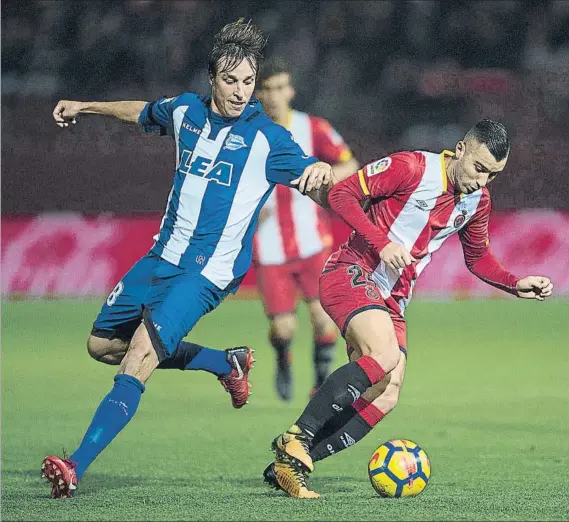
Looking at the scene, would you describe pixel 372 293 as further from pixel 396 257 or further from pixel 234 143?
pixel 234 143

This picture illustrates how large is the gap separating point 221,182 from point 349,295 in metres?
0.74

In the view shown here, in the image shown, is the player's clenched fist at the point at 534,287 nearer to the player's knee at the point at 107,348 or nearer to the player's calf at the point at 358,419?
the player's calf at the point at 358,419

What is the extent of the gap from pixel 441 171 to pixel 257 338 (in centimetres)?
588

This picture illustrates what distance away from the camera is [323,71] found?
1611 cm

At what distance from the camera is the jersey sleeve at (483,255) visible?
18.4ft

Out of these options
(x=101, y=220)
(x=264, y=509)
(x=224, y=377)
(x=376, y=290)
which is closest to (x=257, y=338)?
(x=101, y=220)

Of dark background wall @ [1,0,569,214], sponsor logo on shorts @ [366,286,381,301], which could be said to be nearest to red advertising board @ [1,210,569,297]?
dark background wall @ [1,0,569,214]

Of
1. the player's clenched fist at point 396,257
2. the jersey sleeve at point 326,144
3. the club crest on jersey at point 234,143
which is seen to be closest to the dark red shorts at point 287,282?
the jersey sleeve at point 326,144

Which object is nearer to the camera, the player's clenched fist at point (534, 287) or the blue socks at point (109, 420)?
the blue socks at point (109, 420)

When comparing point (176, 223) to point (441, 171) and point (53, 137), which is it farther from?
point (53, 137)

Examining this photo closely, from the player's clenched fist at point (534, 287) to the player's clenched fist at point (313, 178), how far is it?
1.05 m

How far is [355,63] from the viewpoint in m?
16.3

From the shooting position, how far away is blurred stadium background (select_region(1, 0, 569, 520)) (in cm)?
615

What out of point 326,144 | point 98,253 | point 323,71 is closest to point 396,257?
point 326,144
